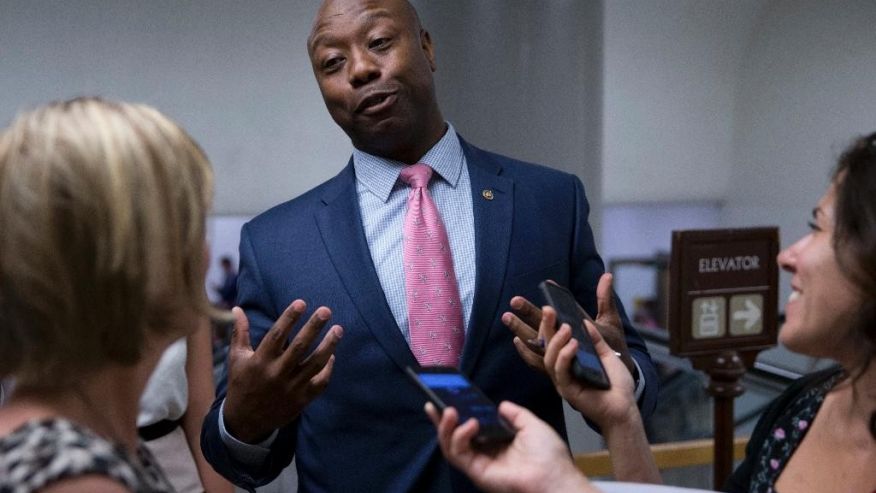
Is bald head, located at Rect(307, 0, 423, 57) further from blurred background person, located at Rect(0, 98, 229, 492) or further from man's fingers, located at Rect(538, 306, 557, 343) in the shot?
blurred background person, located at Rect(0, 98, 229, 492)

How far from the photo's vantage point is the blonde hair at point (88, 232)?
3.95ft

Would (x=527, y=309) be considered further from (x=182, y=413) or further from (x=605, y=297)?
(x=182, y=413)

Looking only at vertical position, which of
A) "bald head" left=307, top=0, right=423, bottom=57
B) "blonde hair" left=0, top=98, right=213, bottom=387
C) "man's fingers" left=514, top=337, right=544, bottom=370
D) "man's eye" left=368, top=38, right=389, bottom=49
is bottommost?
"man's fingers" left=514, top=337, right=544, bottom=370

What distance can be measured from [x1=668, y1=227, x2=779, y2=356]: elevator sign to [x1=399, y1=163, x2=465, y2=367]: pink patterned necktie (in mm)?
1134

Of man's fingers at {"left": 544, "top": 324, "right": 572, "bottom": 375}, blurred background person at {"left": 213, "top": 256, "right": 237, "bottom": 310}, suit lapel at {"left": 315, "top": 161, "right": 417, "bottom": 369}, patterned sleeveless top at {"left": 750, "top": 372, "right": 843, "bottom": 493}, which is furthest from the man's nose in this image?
blurred background person at {"left": 213, "top": 256, "right": 237, "bottom": 310}

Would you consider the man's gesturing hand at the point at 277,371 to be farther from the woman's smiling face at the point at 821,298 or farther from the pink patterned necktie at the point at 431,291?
the woman's smiling face at the point at 821,298

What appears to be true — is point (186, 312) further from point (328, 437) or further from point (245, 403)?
point (328, 437)

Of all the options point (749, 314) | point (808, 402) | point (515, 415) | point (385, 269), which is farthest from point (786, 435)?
point (749, 314)

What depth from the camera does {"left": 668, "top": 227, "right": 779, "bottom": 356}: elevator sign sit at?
125 inches

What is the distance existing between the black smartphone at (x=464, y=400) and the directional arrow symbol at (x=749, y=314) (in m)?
1.93

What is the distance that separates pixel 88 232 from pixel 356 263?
1.04 m

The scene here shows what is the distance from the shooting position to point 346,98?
7.50ft

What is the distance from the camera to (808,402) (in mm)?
1955

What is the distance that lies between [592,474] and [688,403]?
11.1ft
